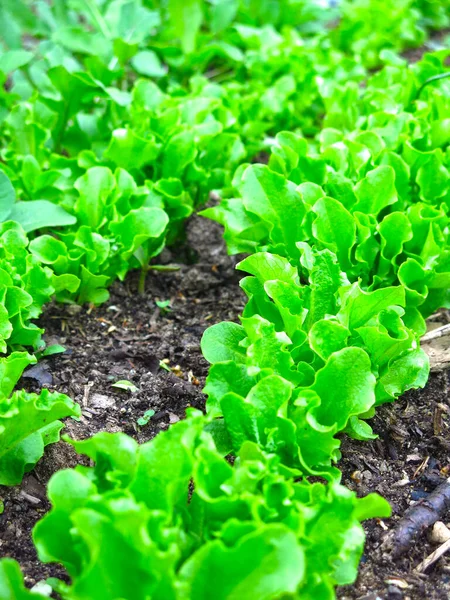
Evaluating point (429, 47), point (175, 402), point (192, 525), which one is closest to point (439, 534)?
point (192, 525)

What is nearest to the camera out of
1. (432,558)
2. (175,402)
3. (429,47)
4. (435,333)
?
(432,558)

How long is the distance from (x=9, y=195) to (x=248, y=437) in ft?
4.57

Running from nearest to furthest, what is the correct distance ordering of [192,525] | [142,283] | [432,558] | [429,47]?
[192,525] → [432,558] → [142,283] → [429,47]

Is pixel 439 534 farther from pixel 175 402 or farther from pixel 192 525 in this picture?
pixel 175 402

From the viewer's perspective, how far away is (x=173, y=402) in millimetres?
2385

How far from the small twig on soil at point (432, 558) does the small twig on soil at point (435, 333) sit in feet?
2.59

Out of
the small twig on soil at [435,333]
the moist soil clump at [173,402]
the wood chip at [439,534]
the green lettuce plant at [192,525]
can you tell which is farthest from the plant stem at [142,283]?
the wood chip at [439,534]

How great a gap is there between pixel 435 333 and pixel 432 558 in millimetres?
874

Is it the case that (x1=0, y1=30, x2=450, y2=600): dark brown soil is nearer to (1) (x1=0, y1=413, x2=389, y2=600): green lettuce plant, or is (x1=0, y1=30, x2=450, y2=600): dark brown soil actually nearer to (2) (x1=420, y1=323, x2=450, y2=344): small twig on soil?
(2) (x1=420, y1=323, x2=450, y2=344): small twig on soil

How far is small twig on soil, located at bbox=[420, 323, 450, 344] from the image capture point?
256 centimetres

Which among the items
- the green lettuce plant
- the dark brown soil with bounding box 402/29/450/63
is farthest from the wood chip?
the dark brown soil with bounding box 402/29/450/63

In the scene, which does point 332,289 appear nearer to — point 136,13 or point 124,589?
point 124,589

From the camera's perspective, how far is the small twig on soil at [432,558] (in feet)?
6.25

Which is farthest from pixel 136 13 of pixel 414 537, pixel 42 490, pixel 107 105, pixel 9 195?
pixel 414 537
